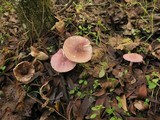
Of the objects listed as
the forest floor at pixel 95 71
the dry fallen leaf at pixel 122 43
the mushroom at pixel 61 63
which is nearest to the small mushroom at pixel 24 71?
the forest floor at pixel 95 71

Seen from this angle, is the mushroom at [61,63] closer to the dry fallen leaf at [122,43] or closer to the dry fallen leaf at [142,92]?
the dry fallen leaf at [122,43]

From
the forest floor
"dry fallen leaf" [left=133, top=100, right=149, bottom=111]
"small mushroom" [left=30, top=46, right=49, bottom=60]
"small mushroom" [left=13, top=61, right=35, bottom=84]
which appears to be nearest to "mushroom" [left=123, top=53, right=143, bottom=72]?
the forest floor

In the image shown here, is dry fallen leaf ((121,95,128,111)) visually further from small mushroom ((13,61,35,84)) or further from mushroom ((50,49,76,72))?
small mushroom ((13,61,35,84))

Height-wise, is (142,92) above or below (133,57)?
below

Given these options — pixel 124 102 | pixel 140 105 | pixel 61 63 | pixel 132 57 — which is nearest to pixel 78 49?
pixel 61 63

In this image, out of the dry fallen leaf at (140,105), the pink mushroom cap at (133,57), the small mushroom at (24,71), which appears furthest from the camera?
the small mushroom at (24,71)

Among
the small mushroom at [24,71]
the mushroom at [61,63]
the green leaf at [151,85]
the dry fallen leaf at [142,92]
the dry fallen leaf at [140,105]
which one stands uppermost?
the mushroom at [61,63]

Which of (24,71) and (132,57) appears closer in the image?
(132,57)

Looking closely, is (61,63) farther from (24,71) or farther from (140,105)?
(140,105)
